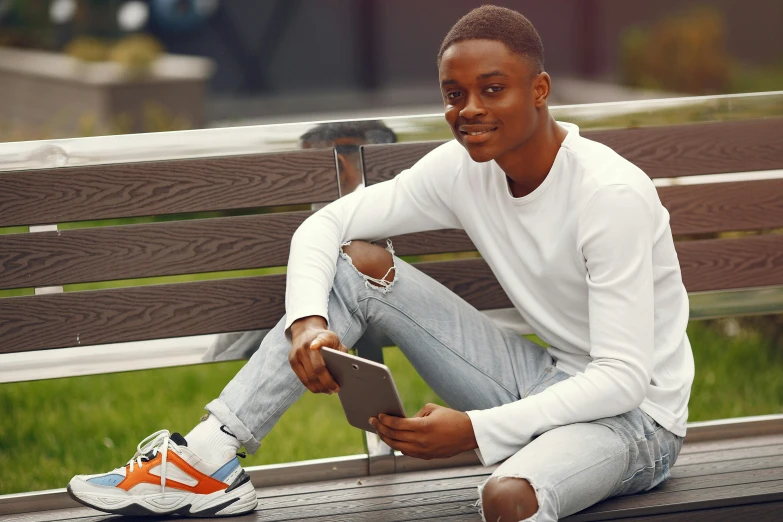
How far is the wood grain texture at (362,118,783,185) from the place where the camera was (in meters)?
3.35

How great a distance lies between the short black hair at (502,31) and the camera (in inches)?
100

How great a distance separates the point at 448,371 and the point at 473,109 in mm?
688

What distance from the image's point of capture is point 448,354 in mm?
2785

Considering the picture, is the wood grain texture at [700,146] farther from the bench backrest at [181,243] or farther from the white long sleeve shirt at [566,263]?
the white long sleeve shirt at [566,263]

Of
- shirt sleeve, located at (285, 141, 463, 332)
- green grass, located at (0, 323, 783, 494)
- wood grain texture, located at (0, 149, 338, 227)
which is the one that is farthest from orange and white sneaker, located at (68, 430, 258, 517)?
green grass, located at (0, 323, 783, 494)

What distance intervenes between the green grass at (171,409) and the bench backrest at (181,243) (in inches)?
38.5

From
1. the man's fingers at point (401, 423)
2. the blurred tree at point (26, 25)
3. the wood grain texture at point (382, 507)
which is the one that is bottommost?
the blurred tree at point (26, 25)

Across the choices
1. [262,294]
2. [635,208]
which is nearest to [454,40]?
[635,208]

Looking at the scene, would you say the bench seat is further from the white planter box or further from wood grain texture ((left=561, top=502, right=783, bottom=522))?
the white planter box

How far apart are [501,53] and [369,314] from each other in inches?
29.5

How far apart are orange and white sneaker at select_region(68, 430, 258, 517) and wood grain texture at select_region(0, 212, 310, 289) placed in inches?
25.5

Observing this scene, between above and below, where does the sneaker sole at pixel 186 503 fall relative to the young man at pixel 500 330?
below

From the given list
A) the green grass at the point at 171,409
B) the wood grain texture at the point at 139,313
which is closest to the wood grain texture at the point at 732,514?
the wood grain texture at the point at 139,313

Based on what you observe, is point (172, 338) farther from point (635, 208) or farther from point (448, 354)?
point (635, 208)
